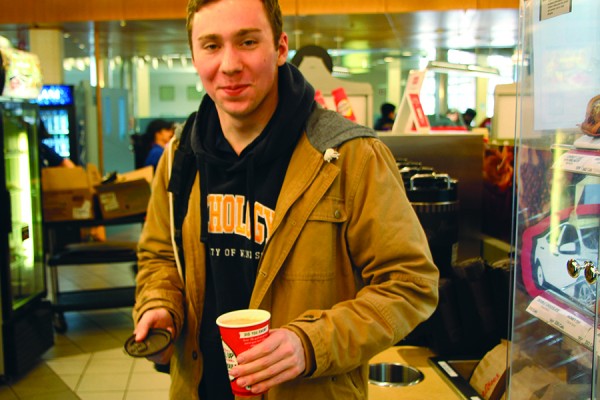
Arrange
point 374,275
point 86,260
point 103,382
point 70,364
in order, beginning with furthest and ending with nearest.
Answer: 1. point 86,260
2. point 70,364
3. point 103,382
4. point 374,275

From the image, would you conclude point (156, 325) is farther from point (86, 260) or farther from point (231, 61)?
point (86, 260)

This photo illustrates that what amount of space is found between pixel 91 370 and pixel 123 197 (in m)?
1.50

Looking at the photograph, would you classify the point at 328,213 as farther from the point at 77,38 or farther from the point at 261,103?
the point at 77,38

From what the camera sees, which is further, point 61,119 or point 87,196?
point 61,119

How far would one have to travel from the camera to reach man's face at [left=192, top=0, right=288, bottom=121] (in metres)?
1.40

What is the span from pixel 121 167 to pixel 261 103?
9603 millimetres

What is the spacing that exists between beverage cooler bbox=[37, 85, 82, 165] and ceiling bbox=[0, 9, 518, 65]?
3.55 feet

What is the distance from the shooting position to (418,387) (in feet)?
7.50

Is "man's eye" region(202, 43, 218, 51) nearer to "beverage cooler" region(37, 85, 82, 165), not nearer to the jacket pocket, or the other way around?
the jacket pocket

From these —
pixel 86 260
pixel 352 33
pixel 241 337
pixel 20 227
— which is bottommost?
pixel 86 260

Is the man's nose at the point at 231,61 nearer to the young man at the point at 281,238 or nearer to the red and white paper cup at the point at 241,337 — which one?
the young man at the point at 281,238

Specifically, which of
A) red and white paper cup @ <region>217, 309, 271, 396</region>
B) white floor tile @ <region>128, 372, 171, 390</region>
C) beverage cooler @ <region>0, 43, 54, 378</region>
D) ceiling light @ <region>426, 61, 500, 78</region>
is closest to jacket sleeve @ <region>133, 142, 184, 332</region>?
red and white paper cup @ <region>217, 309, 271, 396</region>

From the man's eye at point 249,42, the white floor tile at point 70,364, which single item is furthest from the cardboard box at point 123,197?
the man's eye at point 249,42

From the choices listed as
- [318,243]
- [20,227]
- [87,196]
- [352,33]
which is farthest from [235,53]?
[352,33]
